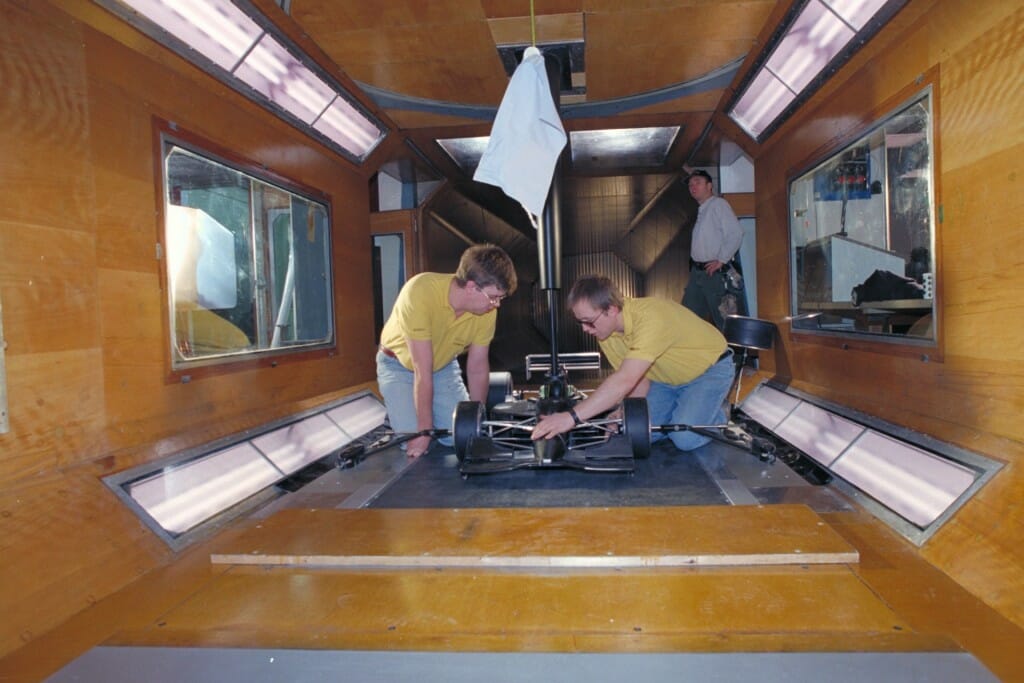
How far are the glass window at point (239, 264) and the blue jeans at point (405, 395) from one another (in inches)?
24.9

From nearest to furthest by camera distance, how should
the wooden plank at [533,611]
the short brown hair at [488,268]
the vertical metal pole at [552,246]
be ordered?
1. the wooden plank at [533,611]
2. the short brown hair at [488,268]
3. the vertical metal pole at [552,246]

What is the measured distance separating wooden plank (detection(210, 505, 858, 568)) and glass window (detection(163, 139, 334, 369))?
1102 mm

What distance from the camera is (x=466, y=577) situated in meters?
1.72

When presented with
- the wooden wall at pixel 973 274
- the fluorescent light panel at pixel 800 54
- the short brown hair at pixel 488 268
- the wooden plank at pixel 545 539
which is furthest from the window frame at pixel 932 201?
the short brown hair at pixel 488 268

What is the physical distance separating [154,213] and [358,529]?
151 cm

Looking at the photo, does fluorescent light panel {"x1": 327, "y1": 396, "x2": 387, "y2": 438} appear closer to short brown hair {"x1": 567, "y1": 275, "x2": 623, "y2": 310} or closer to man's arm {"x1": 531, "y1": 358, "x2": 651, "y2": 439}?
man's arm {"x1": 531, "y1": 358, "x2": 651, "y2": 439}

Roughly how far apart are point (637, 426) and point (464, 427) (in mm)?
796

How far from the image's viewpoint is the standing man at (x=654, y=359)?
2.78 m

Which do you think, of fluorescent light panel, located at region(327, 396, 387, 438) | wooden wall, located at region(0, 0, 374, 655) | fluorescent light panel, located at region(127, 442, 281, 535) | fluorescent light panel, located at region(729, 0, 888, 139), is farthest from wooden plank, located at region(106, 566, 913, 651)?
fluorescent light panel, located at region(729, 0, 888, 139)

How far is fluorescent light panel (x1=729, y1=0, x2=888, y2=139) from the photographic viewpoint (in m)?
2.81

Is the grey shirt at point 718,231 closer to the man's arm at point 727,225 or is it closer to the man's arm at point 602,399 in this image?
the man's arm at point 727,225

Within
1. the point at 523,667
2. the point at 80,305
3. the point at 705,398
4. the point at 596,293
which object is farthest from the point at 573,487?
the point at 80,305

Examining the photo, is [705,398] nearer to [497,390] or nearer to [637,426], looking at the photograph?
[637,426]

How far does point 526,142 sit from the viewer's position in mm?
2389
